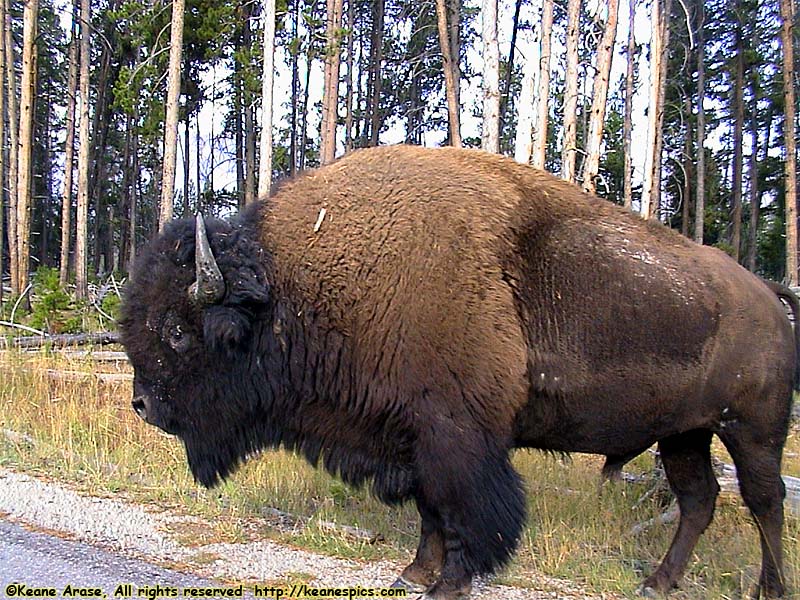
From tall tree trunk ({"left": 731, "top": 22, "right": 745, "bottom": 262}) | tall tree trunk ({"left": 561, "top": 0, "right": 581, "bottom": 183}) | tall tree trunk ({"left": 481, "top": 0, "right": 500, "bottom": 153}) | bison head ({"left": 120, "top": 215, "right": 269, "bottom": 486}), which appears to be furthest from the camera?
tall tree trunk ({"left": 731, "top": 22, "right": 745, "bottom": 262})

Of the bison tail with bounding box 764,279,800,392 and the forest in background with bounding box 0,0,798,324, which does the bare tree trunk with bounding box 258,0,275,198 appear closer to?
the forest in background with bounding box 0,0,798,324

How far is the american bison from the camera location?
138 inches

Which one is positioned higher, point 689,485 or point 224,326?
point 224,326

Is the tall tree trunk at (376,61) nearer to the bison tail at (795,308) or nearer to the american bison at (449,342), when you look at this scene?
the bison tail at (795,308)

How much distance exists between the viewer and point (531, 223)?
3.88 m

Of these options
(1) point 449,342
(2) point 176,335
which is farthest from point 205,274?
(1) point 449,342

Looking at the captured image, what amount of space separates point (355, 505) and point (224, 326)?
83.7 inches

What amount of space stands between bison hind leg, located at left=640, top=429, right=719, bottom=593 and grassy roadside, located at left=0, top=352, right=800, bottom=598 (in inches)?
8.2

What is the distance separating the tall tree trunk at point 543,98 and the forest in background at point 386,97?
49 mm

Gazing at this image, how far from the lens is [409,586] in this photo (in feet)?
12.1

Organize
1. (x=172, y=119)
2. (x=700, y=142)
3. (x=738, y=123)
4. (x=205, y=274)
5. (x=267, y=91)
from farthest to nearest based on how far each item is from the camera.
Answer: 1. (x=738, y=123)
2. (x=700, y=142)
3. (x=172, y=119)
4. (x=267, y=91)
5. (x=205, y=274)

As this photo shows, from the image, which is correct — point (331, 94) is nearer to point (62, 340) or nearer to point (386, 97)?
point (62, 340)

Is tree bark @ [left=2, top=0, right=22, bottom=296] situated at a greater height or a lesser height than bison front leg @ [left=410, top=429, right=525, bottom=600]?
greater

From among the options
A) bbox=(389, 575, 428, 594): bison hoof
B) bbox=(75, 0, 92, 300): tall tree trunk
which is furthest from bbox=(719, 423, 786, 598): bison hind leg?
bbox=(75, 0, 92, 300): tall tree trunk
